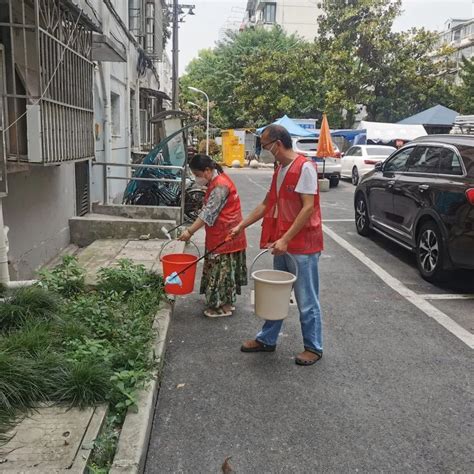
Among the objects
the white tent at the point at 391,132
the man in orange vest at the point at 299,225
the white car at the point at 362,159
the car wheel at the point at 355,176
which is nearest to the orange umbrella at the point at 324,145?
the white car at the point at 362,159

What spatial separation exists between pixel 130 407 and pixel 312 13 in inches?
2051

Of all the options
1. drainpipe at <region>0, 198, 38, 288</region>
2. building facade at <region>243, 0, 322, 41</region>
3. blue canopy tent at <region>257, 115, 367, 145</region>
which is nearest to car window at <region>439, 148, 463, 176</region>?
drainpipe at <region>0, 198, 38, 288</region>

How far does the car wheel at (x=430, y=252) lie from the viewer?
18.9ft

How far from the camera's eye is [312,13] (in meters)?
49.1

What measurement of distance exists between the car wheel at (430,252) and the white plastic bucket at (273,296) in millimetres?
2759

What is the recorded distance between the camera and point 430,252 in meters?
6.02

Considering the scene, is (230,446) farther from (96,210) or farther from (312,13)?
(312,13)

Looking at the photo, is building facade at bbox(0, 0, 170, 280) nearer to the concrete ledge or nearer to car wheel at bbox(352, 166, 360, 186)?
the concrete ledge

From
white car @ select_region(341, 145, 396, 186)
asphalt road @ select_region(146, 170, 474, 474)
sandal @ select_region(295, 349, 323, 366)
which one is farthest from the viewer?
white car @ select_region(341, 145, 396, 186)

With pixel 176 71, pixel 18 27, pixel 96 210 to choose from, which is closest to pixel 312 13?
pixel 176 71

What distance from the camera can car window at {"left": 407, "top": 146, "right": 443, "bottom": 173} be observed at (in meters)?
6.37

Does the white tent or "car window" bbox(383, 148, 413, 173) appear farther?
the white tent

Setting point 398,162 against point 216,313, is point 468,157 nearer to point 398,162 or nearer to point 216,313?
point 398,162

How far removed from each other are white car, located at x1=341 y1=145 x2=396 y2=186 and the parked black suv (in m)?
9.16
